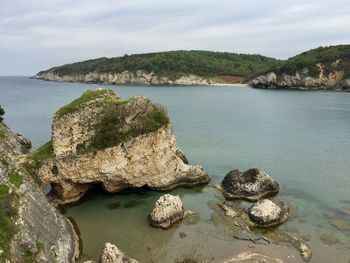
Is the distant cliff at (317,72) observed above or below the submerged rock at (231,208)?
above

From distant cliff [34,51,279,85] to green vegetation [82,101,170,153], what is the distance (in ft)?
444

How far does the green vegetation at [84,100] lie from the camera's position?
29.3m

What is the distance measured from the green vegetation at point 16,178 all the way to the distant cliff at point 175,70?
5627 inches

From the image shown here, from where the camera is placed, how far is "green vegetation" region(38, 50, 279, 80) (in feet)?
563

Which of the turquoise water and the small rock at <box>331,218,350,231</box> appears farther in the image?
the small rock at <box>331,218,350,231</box>

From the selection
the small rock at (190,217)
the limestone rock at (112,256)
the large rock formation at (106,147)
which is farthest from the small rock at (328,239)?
the large rock formation at (106,147)

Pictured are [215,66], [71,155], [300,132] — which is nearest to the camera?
[71,155]

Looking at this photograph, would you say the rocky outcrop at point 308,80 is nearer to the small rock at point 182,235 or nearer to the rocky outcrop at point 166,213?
the rocky outcrop at point 166,213

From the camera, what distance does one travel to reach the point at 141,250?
73.9 feet

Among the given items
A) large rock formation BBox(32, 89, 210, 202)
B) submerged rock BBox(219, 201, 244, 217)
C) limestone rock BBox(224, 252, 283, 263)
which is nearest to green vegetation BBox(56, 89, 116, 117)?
large rock formation BBox(32, 89, 210, 202)

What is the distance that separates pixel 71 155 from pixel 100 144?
218 centimetres

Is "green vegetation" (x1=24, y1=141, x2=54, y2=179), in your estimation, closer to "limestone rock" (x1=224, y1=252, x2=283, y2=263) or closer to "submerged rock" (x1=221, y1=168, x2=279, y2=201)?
"submerged rock" (x1=221, y1=168, x2=279, y2=201)

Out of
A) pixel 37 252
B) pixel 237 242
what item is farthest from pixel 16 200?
pixel 237 242

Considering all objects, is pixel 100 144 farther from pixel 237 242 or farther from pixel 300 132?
pixel 300 132
